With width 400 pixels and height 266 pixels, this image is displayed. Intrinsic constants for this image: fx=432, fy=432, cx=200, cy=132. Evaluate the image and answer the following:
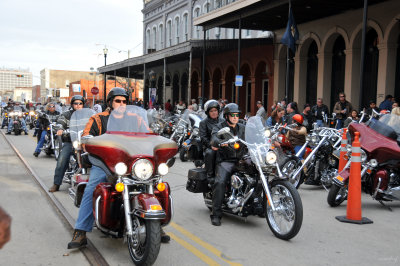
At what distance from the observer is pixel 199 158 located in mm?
7547

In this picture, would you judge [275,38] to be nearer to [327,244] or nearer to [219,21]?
[219,21]

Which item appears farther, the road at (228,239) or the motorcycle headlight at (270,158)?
the motorcycle headlight at (270,158)

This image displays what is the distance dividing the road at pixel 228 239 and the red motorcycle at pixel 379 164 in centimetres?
36

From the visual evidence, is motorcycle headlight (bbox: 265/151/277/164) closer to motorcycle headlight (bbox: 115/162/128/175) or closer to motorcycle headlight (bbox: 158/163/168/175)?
motorcycle headlight (bbox: 158/163/168/175)

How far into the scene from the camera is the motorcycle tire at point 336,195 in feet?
22.9

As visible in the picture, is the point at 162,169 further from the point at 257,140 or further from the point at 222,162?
the point at 222,162

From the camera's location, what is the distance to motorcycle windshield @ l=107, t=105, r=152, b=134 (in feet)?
14.7

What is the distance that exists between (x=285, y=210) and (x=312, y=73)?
17774 mm

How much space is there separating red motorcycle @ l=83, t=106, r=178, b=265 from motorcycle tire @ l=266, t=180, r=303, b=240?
149 centimetres

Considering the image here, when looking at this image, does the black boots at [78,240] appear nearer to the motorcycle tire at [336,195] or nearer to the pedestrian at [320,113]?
the motorcycle tire at [336,195]

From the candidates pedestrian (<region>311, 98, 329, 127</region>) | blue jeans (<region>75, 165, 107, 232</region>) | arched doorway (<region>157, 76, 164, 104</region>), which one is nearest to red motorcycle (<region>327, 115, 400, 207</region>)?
blue jeans (<region>75, 165, 107, 232</region>)

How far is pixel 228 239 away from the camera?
17.3 ft

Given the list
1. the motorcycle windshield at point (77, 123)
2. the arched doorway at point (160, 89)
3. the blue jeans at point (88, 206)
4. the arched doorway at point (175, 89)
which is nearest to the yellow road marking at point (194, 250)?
the blue jeans at point (88, 206)

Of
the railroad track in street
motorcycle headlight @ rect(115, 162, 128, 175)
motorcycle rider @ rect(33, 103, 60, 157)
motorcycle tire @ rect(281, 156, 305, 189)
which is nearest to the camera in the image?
motorcycle headlight @ rect(115, 162, 128, 175)
